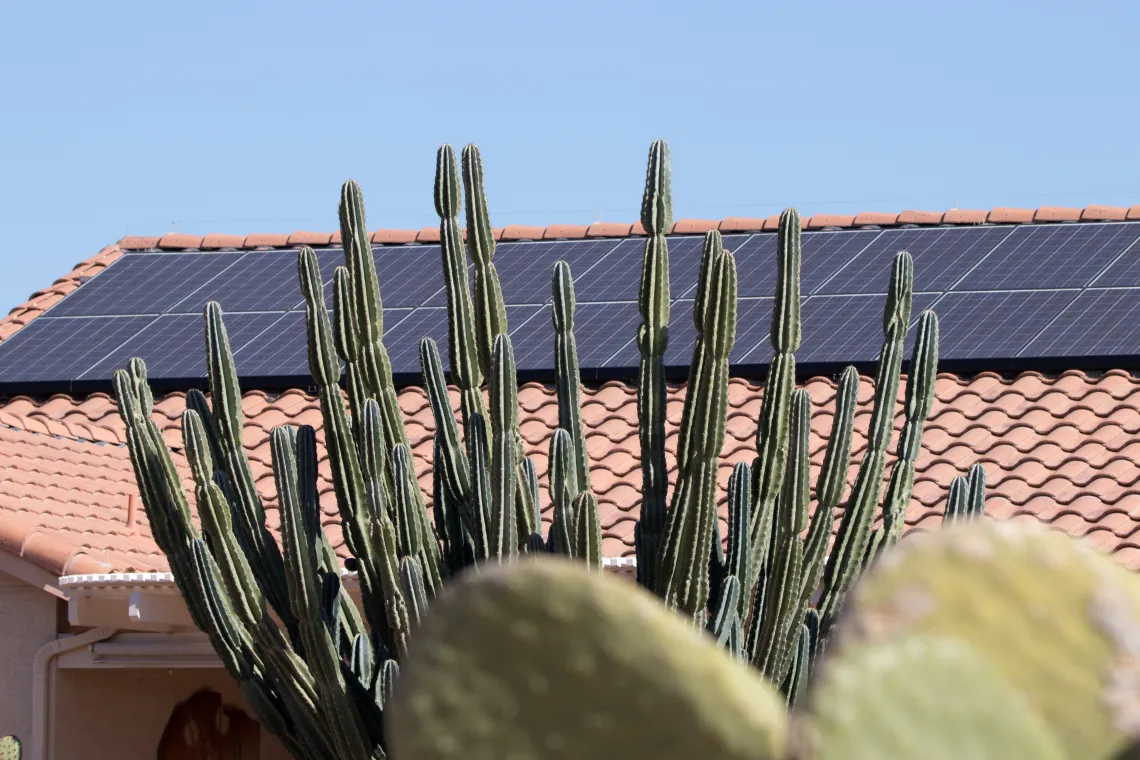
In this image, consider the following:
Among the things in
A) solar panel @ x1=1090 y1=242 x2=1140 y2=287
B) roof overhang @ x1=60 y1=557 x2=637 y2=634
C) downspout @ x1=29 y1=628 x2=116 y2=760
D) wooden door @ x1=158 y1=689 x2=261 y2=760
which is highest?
solar panel @ x1=1090 y1=242 x2=1140 y2=287

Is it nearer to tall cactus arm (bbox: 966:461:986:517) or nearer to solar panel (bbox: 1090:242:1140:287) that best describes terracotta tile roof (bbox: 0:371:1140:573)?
solar panel (bbox: 1090:242:1140:287)

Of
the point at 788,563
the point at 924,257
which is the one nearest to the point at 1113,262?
the point at 924,257

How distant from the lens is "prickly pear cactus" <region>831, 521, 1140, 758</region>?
2.33 meters

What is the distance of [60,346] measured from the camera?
12.0 metres

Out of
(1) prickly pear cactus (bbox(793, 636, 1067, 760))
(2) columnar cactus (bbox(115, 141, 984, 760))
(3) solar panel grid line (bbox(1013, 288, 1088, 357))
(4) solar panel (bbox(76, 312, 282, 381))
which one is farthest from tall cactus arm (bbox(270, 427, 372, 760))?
(3) solar panel grid line (bbox(1013, 288, 1088, 357))

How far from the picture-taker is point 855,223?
13094mm

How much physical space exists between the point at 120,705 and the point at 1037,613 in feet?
24.5

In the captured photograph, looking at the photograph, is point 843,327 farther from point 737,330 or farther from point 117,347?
point 117,347

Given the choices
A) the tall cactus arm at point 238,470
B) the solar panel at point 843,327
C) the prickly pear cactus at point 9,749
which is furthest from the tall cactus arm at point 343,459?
the solar panel at point 843,327

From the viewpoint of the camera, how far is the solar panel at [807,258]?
12.0 metres

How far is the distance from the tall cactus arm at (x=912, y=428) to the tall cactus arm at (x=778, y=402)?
52 cm

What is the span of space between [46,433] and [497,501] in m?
5.61

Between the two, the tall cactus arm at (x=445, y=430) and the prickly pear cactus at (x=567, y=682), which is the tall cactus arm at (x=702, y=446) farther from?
the prickly pear cactus at (x=567, y=682)

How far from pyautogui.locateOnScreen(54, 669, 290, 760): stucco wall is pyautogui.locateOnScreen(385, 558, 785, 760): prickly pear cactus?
667 centimetres
